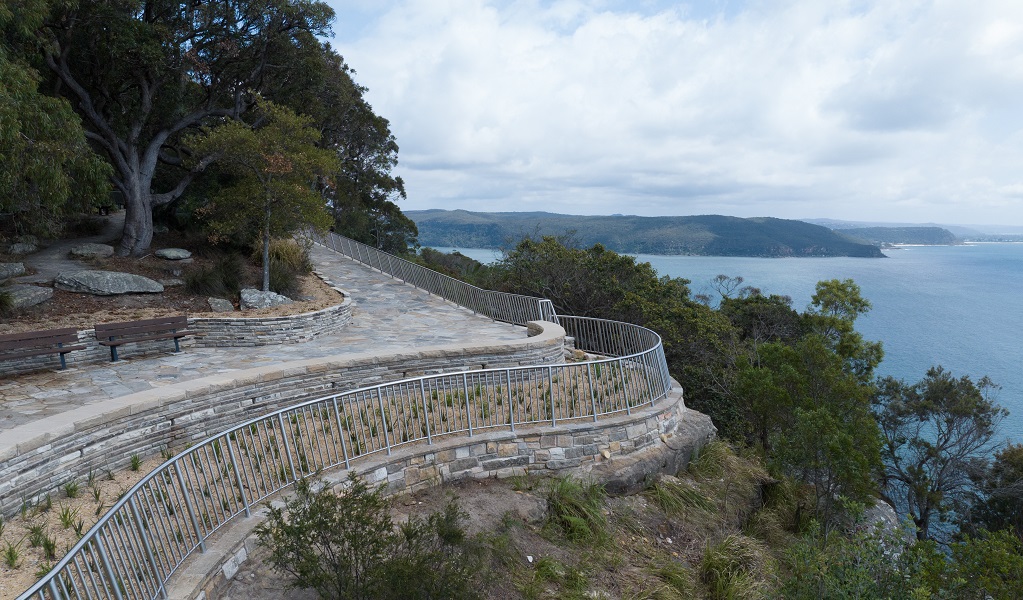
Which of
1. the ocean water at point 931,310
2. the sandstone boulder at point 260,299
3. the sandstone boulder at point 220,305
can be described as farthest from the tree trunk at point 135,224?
the ocean water at point 931,310

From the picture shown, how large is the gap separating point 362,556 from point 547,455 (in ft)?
11.4

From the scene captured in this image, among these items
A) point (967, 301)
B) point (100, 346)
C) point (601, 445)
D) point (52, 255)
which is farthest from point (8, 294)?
point (967, 301)

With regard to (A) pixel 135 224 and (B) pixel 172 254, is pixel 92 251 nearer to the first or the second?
(A) pixel 135 224

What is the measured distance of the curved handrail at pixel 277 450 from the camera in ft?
11.7

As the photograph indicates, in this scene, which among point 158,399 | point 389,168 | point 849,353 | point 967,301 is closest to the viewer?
point 158,399

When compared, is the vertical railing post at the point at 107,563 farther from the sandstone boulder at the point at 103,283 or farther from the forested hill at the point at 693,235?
the forested hill at the point at 693,235

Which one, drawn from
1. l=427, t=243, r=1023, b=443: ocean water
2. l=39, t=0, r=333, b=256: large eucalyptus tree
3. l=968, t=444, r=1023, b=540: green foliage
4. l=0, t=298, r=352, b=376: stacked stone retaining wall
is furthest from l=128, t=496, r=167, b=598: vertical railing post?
l=968, t=444, r=1023, b=540: green foliage

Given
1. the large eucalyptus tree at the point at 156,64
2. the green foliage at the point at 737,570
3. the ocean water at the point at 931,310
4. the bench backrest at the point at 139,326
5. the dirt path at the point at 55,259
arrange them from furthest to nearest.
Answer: the ocean water at the point at 931,310, the large eucalyptus tree at the point at 156,64, the dirt path at the point at 55,259, the bench backrest at the point at 139,326, the green foliage at the point at 737,570

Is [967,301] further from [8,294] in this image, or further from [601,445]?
[8,294]

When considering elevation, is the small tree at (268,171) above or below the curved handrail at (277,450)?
above

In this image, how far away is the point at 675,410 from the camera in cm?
870

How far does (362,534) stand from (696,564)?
14.0 ft

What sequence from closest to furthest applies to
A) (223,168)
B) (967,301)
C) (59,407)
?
(59,407)
(223,168)
(967,301)

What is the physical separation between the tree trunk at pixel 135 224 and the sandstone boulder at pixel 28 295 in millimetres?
3464
